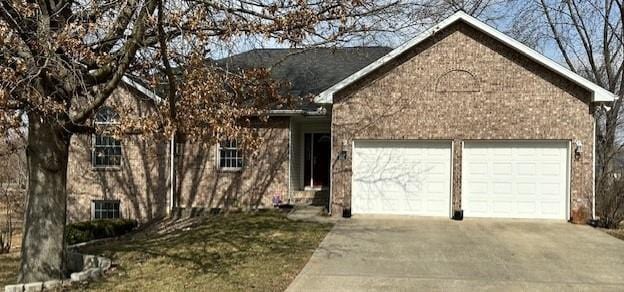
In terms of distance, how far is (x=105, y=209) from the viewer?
19547 mm

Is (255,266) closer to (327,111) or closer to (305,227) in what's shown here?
(305,227)

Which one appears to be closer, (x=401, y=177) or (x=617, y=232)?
(x=617, y=232)

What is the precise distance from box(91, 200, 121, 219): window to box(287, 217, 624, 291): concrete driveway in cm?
873

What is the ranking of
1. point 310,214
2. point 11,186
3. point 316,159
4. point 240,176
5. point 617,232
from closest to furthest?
point 617,232
point 310,214
point 240,176
point 11,186
point 316,159

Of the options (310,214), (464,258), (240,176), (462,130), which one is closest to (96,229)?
(240,176)

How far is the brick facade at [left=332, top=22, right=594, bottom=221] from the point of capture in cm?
1555

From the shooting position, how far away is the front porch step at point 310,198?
18.6m

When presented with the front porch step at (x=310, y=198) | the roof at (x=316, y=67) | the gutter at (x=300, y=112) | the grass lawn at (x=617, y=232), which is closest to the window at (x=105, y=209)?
the front porch step at (x=310, y=198)

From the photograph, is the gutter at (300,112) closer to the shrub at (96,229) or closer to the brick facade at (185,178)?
the brick facade at (185,178)

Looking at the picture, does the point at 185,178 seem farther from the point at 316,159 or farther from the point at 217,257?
the point at 217,257

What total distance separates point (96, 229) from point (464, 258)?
33.6 ft

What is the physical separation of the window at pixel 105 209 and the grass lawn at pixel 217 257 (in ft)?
16.1

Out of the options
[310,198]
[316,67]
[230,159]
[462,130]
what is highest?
[316,67]

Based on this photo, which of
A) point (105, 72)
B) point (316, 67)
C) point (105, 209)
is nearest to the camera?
point (105, 72)
